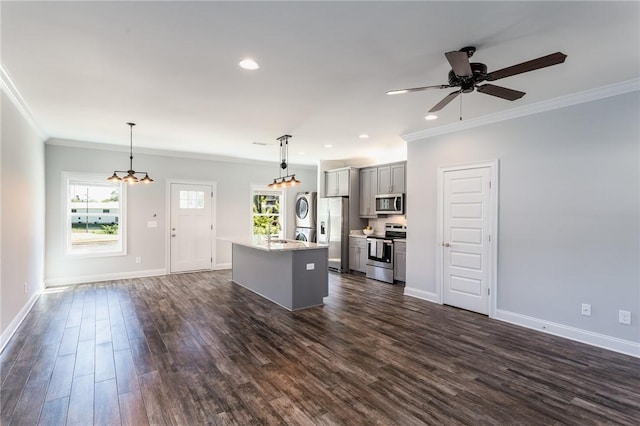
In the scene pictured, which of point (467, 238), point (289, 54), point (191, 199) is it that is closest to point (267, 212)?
point (191, 199)

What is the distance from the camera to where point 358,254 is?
23.6ft

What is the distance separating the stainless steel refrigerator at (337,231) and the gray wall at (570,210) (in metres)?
3.19

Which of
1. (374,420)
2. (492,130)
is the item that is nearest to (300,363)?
(374,420)

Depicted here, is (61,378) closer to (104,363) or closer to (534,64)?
(104,363)

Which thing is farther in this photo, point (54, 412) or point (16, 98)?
point (16, 98)

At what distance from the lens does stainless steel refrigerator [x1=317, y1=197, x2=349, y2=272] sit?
735cm

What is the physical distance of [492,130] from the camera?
4336mm

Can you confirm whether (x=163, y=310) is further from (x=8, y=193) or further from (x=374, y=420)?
(x=374, y=420)

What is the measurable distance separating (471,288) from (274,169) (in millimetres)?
5693

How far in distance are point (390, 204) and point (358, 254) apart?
1368 mm

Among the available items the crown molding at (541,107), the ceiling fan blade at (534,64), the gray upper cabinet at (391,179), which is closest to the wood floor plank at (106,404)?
the ceiling fan blade at (534,64)

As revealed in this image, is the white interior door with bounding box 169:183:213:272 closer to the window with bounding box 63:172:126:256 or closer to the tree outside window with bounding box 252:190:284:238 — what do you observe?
the window with bounding box 63:172:126:256

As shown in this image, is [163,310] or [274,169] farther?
[274,169]

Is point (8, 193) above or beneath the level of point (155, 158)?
beneath
